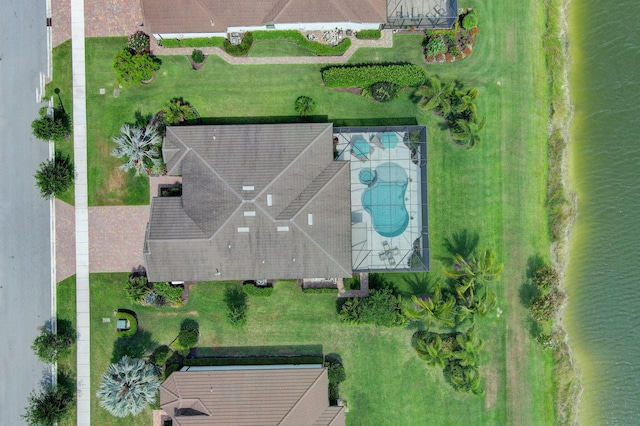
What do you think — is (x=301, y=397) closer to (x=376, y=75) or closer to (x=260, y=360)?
(x=260, y=360)

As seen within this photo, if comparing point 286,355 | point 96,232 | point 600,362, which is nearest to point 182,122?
point 96,232

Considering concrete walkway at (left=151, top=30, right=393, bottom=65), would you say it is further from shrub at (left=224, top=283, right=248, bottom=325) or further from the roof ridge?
the roof ridge

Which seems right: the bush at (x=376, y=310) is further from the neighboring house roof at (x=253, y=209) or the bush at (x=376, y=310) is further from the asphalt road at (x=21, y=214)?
the asphalt road at (x=21, y=214)

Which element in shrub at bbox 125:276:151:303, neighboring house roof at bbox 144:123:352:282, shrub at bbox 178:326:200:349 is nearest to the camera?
neighboring house roof at bbox 144:123:352:282

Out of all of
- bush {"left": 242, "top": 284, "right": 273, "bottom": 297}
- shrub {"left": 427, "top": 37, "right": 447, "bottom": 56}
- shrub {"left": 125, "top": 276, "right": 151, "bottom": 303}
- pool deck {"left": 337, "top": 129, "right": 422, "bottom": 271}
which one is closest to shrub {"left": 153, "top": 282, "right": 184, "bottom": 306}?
shrub {"left": 125, "top": 276, "right": 151, "bottom": 303}

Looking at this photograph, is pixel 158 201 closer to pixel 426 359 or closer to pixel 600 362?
pixel 426 359

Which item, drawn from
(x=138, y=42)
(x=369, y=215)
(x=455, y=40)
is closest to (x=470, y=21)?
(x=455, y=40)
